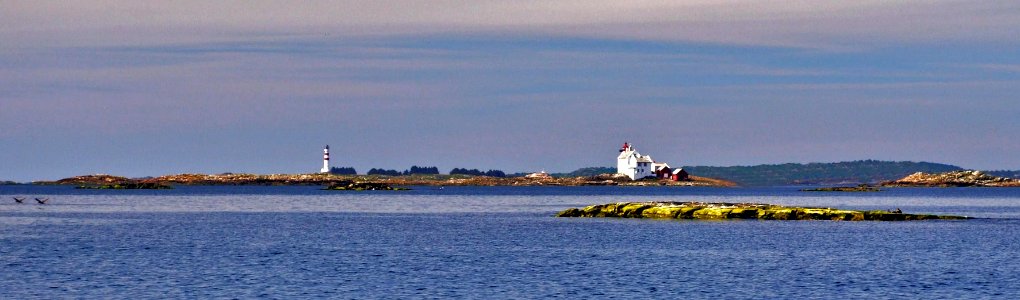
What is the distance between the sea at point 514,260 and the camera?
154 feet

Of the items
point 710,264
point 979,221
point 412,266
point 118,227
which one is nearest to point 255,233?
point 118,227

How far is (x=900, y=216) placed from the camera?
100000 millimetres

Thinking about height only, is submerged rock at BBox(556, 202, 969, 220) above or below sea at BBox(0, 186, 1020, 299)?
above

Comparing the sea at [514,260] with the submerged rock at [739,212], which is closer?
the sea at [514,260]

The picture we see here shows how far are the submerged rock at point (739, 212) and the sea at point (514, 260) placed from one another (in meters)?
3.72

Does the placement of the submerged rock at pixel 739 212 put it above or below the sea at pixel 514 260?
above

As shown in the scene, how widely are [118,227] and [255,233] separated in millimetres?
13185

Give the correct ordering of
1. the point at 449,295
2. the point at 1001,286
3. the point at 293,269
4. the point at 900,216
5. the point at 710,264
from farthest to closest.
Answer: the point at 900,216 → the point at 710,264 → the point at 293,269 → the point at 1001,286 → the point at 449,295

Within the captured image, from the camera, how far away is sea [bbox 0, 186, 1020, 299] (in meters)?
46.8

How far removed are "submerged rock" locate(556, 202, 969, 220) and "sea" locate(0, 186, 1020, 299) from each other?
3.72m

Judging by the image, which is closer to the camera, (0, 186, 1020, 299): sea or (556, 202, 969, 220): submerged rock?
(0, 186, 1020, 299): sea

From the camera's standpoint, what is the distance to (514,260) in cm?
6094

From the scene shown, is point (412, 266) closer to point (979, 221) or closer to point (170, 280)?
point (170, 280)

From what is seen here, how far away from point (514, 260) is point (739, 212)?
4726cm
